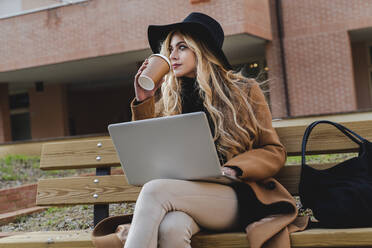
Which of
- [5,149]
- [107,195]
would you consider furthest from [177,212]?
[5,149]

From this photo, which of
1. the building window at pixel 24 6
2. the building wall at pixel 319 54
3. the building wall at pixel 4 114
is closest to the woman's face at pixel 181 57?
the building wall at pixel 319 54

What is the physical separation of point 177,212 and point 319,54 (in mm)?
12557

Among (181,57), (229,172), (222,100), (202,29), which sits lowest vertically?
(229,172)

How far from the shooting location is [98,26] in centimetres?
1498

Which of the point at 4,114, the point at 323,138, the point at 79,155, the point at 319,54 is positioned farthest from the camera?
the point at 4,114

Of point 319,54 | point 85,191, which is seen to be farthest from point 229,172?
point 319,54

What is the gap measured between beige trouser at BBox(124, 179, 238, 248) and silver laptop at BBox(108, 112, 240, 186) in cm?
8

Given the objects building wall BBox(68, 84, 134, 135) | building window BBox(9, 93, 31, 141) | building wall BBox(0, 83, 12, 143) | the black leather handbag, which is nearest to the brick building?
building wall BBox(0, 83, 12, 143)

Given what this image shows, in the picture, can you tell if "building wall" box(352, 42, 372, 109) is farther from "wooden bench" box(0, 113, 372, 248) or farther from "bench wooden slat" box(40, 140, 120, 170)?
"bench wooden slat" box(40, 140, 120, 170)

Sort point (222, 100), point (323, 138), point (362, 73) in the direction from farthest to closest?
1. point (362, 73)
2. point (323, 138)
3. point (222, 100)

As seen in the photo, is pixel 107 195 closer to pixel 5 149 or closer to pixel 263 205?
pixel 263 205

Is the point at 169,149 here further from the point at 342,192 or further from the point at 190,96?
the point at 342,192

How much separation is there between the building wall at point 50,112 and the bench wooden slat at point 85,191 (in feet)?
59.8

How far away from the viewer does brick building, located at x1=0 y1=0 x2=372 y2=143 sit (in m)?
13.8
